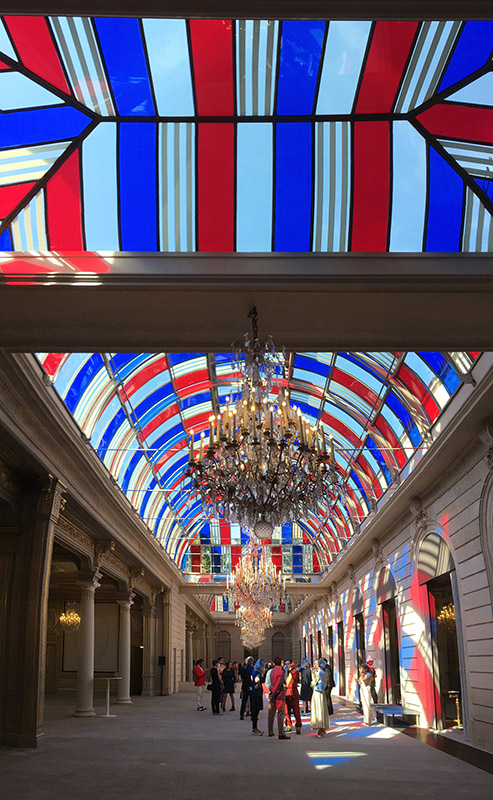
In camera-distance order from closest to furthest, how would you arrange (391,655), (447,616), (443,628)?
1. (447,616)
2. (443,628)
3. (391,655)

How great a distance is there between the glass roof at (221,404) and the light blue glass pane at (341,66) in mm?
4237

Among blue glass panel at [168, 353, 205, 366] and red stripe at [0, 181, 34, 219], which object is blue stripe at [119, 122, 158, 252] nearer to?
red stripe at [0, 181, 34, 219]

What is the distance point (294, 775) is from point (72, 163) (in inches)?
314

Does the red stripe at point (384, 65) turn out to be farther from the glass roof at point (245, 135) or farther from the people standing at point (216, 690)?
the people standing at point (216, 690)

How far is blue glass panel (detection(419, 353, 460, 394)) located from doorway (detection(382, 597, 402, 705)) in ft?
29.4

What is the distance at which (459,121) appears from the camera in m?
7.46

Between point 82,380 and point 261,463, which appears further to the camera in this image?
point 82,380

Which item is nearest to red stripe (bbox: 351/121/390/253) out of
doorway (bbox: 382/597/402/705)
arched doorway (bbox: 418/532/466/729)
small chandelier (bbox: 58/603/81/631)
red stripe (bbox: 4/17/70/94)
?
red stripe (bbox: 4/17/70/94)

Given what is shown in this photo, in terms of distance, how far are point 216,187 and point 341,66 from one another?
1977 mm

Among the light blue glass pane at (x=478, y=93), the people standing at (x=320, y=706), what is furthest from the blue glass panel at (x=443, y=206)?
the people standing at (x=320, y=706)

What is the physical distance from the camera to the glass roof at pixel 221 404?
504 inches

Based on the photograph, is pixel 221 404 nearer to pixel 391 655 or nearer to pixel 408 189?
pixel 391 655

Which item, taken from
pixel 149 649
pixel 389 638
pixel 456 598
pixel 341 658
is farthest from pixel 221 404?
pixel 341 658

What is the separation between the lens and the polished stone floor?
7648mm
